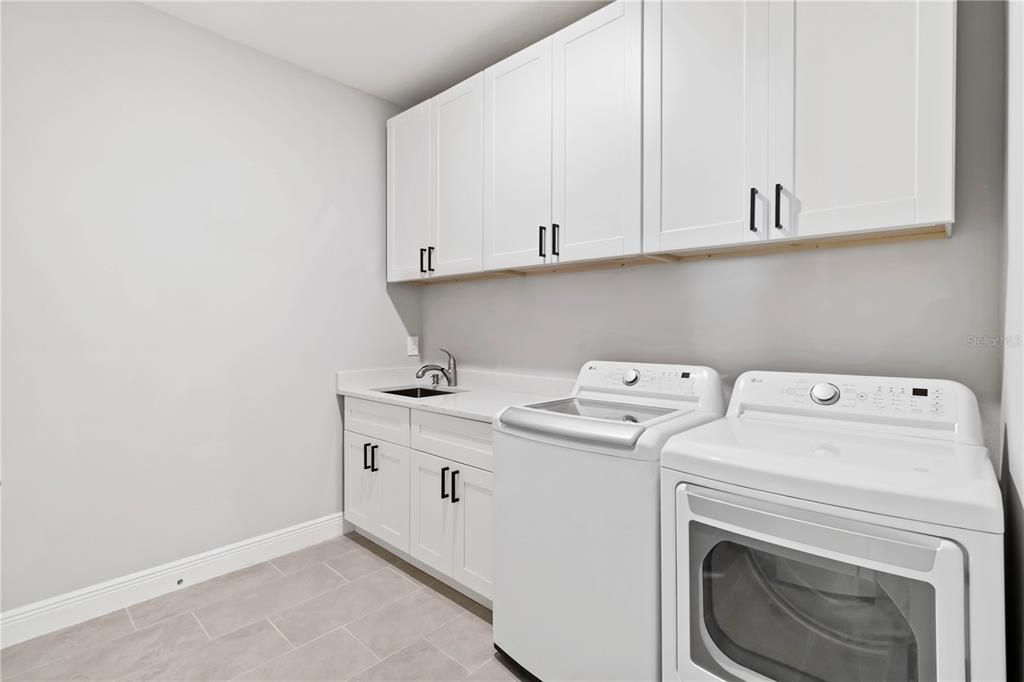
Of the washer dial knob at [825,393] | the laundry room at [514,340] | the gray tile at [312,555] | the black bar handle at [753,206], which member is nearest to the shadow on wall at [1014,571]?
the laundry room at [514,340]

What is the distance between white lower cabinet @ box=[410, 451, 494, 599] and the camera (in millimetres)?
1999

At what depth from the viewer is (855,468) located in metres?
1.07

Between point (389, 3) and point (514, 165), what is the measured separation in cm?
85

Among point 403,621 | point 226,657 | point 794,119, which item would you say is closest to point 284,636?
point 226,657

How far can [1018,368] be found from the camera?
38.9 inches

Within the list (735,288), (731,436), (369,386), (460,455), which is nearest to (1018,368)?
(731,436)

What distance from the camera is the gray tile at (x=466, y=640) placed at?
1786 millimetres

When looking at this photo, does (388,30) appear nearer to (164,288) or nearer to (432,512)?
(164,288)

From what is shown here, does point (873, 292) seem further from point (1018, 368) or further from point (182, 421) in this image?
point (182, 421)

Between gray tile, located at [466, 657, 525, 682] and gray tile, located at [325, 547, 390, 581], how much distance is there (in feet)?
2.93

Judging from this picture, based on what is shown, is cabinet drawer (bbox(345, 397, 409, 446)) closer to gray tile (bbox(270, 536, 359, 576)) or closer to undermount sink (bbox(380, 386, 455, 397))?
undermount sink (bbox(380, 386, 455, 397))

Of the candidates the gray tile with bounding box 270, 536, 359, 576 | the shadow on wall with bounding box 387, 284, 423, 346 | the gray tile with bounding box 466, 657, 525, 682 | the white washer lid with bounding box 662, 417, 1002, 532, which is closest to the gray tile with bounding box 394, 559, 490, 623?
the gray tile with bounding box 466, 657, 525, 682

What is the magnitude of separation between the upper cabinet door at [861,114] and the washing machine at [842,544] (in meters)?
0.51

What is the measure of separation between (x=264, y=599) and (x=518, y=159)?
2.25 metres
